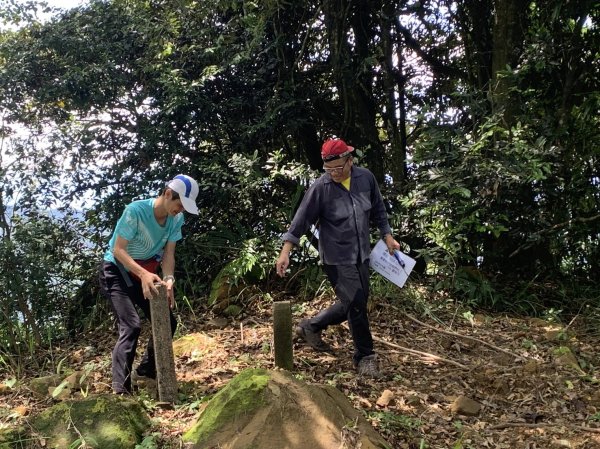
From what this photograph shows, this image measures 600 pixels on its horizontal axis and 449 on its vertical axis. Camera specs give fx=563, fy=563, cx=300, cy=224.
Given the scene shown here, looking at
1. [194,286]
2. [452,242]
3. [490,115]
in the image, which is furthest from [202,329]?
[490,115]

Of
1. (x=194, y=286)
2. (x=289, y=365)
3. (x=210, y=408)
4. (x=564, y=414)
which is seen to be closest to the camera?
(x=210, y=408)

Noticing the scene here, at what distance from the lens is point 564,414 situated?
3959 millimetres

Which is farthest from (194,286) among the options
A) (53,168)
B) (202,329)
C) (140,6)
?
(140,6)

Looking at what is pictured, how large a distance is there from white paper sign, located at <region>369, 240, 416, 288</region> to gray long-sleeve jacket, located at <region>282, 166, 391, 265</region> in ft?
1.07

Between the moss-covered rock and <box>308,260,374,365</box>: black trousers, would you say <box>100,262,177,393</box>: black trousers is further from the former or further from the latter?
<box>308,260,374,365</box>: black trousers

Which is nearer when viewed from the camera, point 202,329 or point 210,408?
point 210,408

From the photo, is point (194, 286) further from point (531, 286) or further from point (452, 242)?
point (531, 286)

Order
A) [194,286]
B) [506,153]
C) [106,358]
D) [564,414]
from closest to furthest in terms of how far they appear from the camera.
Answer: [564,414]
[106,358]
[506,153]
[194,286]

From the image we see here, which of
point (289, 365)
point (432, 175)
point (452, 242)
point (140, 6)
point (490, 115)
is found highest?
point (140, 6)

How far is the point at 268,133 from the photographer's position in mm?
6953

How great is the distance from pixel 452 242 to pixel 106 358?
12.2 feet

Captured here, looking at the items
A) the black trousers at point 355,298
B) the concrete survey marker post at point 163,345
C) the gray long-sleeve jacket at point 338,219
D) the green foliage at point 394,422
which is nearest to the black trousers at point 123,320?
the concrete survey marker post at point 163,345

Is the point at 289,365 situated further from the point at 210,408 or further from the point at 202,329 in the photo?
the point at 202,329

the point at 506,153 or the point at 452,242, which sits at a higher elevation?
the point at 506,153
